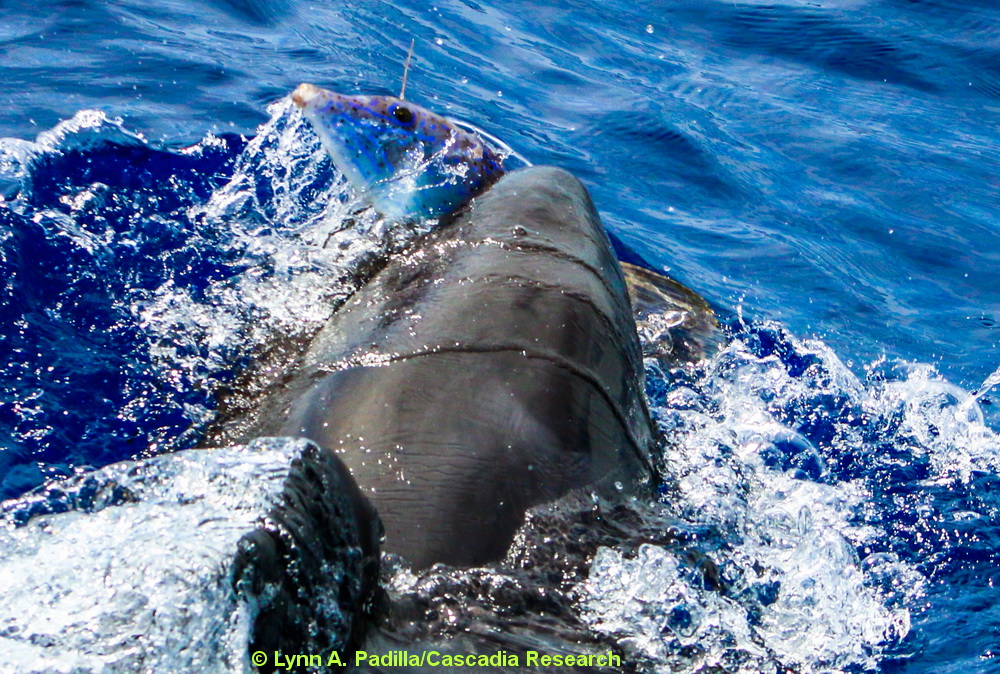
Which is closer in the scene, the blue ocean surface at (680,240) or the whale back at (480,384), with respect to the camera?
the whale back at (480,384)

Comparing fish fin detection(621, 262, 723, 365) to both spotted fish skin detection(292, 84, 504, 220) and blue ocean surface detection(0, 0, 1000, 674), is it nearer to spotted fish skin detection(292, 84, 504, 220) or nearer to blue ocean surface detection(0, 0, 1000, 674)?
blue ocean surface detection(0, 0, 1000, 674)

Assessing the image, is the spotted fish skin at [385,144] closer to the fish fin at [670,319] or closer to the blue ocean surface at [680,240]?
the blue ocean surface at [680,240]

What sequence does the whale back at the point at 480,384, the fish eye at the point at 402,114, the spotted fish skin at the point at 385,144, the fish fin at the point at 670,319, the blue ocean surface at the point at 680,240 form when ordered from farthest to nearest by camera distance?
the fish fin at the point at 670,319
the fish eye at the point at 402,114
the spotted fish skin at the point at 385,144
the blue ocean surface at the point at 680,240
the whale back at the point at 480,384

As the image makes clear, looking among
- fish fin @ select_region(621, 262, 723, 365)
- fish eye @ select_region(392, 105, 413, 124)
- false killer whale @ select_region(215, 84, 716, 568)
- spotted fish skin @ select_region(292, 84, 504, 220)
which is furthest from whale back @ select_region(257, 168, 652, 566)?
fish fin @ select_region(621, 262, 723, 365)

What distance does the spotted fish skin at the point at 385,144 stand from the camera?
4277 mm

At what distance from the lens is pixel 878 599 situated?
10.6 feet

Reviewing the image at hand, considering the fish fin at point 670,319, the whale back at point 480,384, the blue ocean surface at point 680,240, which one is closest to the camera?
the whale back at point 480,384

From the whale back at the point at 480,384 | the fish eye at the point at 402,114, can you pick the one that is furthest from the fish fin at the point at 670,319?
the fish eye at the point at 402,114

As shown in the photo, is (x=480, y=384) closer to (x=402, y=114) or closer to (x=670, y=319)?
(x=402, y=114)

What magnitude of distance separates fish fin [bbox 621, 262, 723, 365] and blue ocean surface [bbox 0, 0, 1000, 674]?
197 millimetres

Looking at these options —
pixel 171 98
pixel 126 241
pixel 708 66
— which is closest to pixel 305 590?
pixel 126 241

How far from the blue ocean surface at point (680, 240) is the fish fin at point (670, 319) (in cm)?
20

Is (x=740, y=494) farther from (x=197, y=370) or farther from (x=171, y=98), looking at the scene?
(x=171, y=98)

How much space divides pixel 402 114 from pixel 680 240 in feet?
9.08
